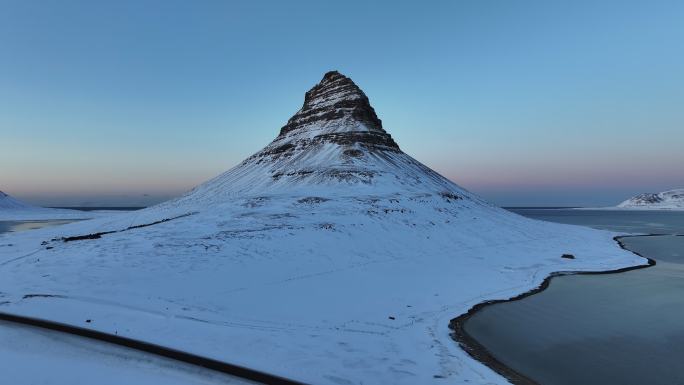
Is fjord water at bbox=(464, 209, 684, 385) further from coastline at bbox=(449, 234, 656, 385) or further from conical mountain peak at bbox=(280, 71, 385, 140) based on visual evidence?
conical mountain peak at bbox=(280, 71, 385, 140)

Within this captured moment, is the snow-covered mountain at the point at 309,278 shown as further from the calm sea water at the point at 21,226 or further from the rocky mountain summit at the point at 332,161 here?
the calm sea water at the point at 21,226

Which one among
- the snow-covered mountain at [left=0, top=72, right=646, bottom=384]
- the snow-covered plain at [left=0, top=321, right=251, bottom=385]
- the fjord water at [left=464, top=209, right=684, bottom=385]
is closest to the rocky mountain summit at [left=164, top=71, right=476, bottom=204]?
the snow-covered mountain at [left=0, top=72, right=646, bottom=384]

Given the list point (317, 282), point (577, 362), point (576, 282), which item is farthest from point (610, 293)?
point (317, 282)

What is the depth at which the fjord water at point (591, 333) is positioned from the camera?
1198 centimetres

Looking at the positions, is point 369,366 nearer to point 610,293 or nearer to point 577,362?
point 577,362

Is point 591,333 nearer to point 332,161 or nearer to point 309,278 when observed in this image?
point 309,278

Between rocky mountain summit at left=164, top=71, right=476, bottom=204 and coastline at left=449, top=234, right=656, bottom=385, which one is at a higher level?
rocky mountain summit at left=164, top=71, right=476, bottom=204

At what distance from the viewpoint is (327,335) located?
13758 millimetres

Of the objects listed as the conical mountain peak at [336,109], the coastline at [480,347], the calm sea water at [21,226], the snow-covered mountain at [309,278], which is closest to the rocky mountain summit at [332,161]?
the conical mountain peak at [336,109]

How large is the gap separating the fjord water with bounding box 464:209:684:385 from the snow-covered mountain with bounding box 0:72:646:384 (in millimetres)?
1667

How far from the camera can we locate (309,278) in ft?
74.5

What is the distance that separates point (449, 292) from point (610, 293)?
1084 cm

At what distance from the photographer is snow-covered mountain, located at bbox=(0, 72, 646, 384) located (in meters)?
12.3

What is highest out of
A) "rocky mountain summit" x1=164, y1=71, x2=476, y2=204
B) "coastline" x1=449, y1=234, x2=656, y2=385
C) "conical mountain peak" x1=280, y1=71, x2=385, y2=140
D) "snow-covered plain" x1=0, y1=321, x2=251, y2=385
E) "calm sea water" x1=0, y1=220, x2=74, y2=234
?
"conical mountain peak" x1=280, y1=71, x2=385, y2=140
